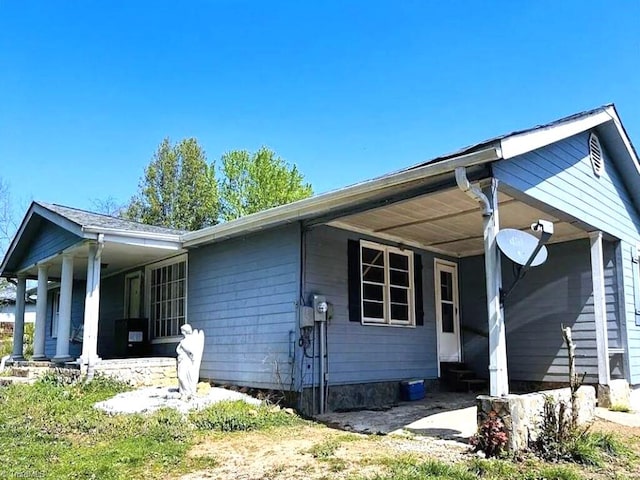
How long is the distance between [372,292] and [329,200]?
235 centimetres

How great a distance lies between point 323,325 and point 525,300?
12.9 feet

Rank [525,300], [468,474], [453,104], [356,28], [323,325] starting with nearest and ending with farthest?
[468,474] → [323,325] → [525,300] → [356,28] → [453,104]

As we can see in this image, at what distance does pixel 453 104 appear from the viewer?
46.3ft

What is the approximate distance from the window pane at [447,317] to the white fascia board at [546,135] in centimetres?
411

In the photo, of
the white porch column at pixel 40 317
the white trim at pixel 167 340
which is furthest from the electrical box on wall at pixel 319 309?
the white porch column at pixel 40 317

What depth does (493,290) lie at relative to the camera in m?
5.23

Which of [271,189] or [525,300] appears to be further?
[271,189]

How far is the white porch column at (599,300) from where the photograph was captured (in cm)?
788

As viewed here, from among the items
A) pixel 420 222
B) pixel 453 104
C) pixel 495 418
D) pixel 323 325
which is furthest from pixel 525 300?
pixel 453 104

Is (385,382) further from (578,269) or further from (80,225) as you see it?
(80,225)

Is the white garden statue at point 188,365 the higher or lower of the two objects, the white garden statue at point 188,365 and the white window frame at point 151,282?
the lower

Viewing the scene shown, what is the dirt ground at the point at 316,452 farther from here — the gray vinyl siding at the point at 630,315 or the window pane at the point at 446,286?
the window pane at the point at 446,286

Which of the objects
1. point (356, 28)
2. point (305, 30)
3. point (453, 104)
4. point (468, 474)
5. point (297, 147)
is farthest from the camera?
point (297, 147)

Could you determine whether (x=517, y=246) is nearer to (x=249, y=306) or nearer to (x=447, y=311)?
(x=249, y=306)
